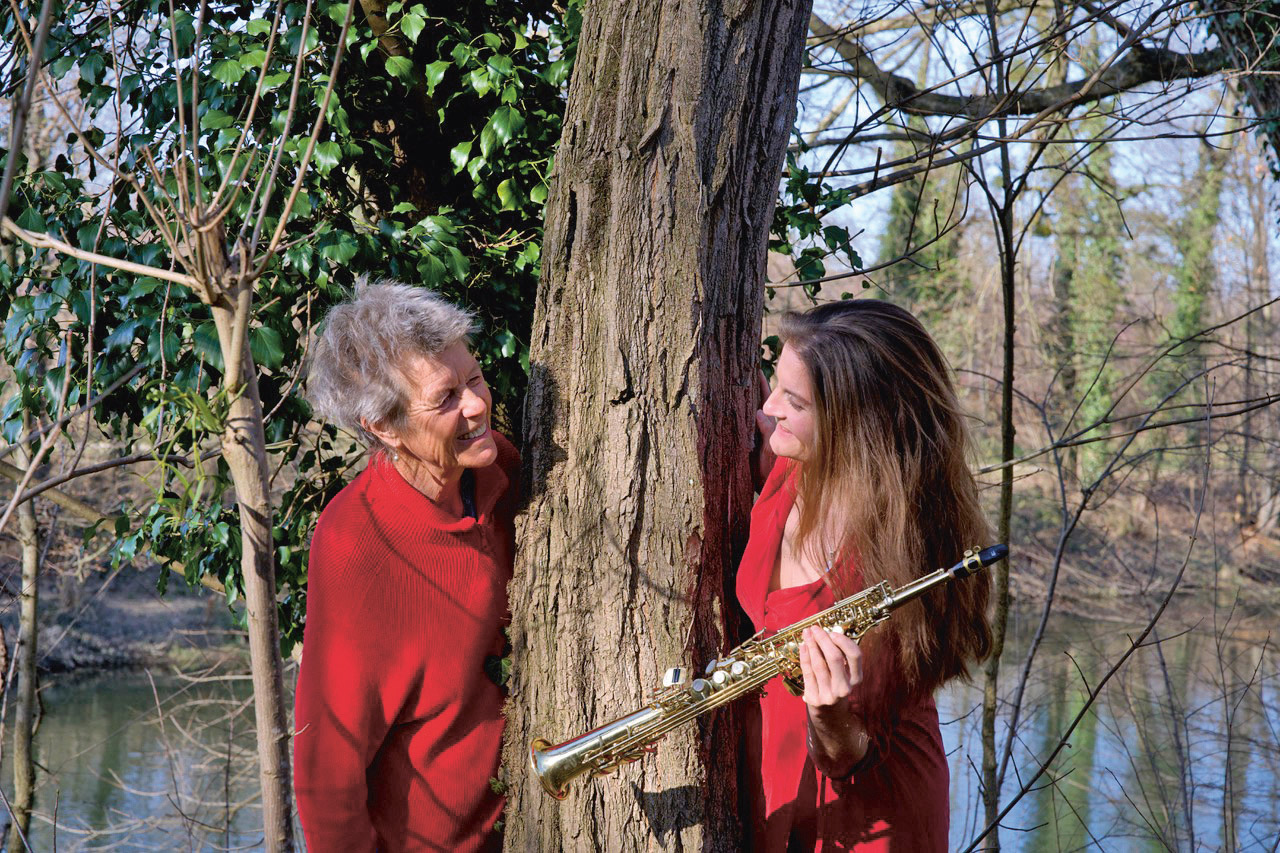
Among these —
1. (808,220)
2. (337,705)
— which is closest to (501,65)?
(808,220)

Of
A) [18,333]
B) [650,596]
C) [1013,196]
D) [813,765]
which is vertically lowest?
[813,765]

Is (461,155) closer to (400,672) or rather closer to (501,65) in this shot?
(501,65)

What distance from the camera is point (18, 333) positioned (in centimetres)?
321

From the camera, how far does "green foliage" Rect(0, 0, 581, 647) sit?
2.94 metres

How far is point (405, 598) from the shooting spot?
2363 mm

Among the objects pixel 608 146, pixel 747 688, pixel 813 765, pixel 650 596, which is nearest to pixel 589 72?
pixel 608 146

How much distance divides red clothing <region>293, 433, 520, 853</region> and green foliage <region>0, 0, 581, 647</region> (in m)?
0.68

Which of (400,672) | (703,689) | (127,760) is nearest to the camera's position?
(703,689)

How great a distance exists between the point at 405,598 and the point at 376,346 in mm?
556

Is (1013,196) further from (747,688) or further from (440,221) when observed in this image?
(747,688)

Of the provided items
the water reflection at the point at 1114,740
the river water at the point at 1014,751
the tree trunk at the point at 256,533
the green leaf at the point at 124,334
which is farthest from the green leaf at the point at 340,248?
the water reflection at the point at 1114,740

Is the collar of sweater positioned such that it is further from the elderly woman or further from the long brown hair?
the long brown hair

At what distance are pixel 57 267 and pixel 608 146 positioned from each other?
6.49ft

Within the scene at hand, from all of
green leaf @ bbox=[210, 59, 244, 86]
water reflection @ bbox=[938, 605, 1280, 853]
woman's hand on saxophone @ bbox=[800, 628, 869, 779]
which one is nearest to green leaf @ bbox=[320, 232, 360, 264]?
green leaf @ bbox=[210, 59, 244, 86]
